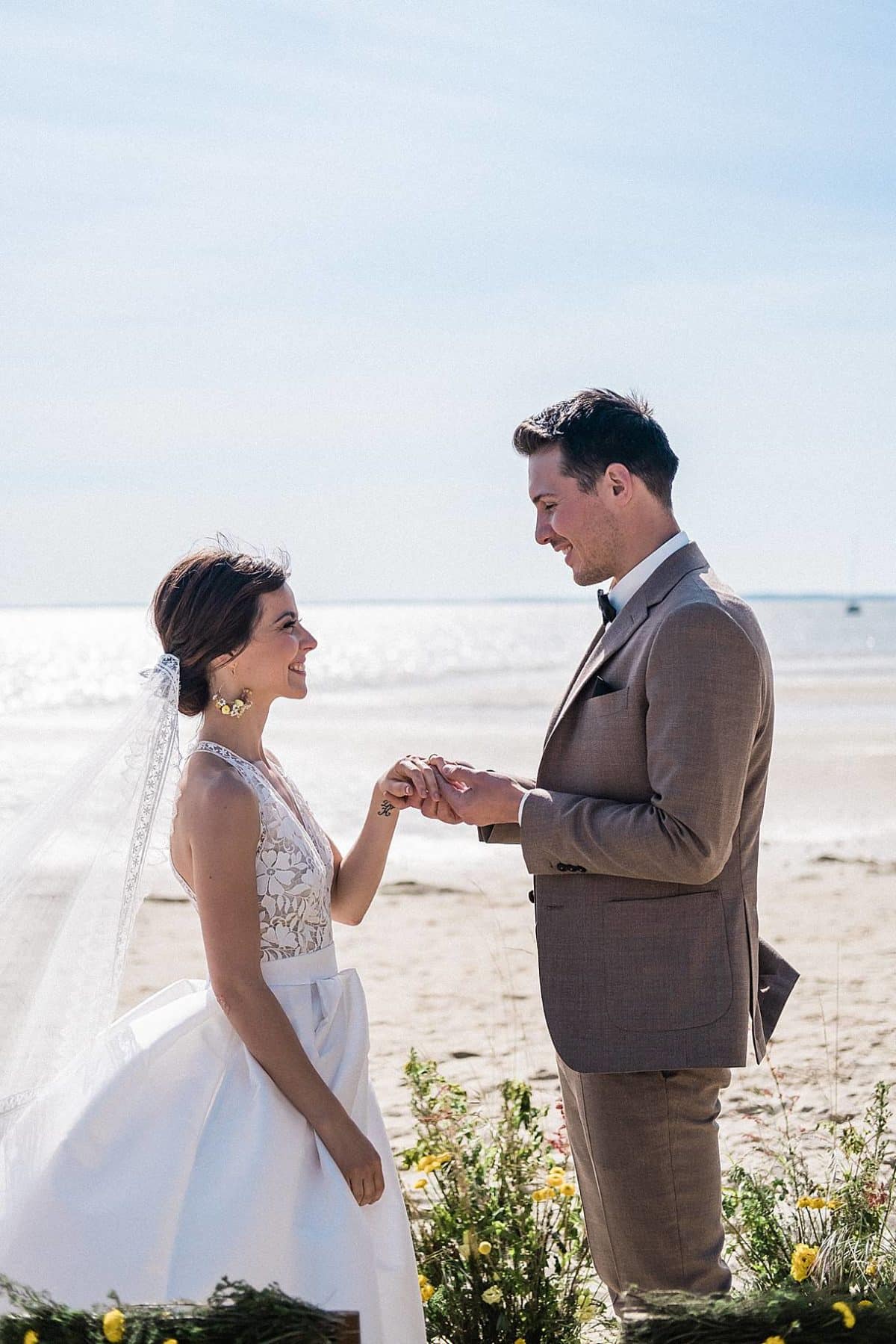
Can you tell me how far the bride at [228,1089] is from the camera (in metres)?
2.68

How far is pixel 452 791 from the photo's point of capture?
3354mm

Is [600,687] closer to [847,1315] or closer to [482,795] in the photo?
[482,795]

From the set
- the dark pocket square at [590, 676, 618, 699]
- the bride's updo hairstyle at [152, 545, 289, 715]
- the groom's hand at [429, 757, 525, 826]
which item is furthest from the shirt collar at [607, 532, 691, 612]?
the bride's updo hairstyle at [152, 545, 289, 715]

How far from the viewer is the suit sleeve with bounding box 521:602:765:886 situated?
2943mm

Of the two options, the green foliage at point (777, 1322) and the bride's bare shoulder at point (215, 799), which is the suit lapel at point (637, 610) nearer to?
the bride's bare shoulder at point (215, 799)

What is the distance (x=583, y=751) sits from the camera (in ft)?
10.6

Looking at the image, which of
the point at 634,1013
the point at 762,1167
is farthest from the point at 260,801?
the point at 762,1167

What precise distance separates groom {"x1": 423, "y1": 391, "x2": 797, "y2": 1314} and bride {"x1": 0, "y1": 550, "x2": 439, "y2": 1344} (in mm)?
543

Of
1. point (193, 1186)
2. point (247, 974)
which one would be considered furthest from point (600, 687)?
point (193, 1186)

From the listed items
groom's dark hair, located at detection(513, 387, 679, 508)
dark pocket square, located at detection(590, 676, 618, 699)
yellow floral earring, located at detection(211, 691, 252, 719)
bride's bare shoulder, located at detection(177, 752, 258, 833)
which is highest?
groom's dark hair, located at detection(513, 387, 679, 508)

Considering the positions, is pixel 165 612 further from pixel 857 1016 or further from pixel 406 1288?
pixel 857 1016

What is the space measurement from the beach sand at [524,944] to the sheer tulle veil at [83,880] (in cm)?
113

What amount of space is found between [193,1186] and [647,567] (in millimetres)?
1826

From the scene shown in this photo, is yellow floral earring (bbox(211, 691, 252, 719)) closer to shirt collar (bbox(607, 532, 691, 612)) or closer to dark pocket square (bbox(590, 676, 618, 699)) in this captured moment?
dark pocket square (bbox(590, 676, 618, 699))
